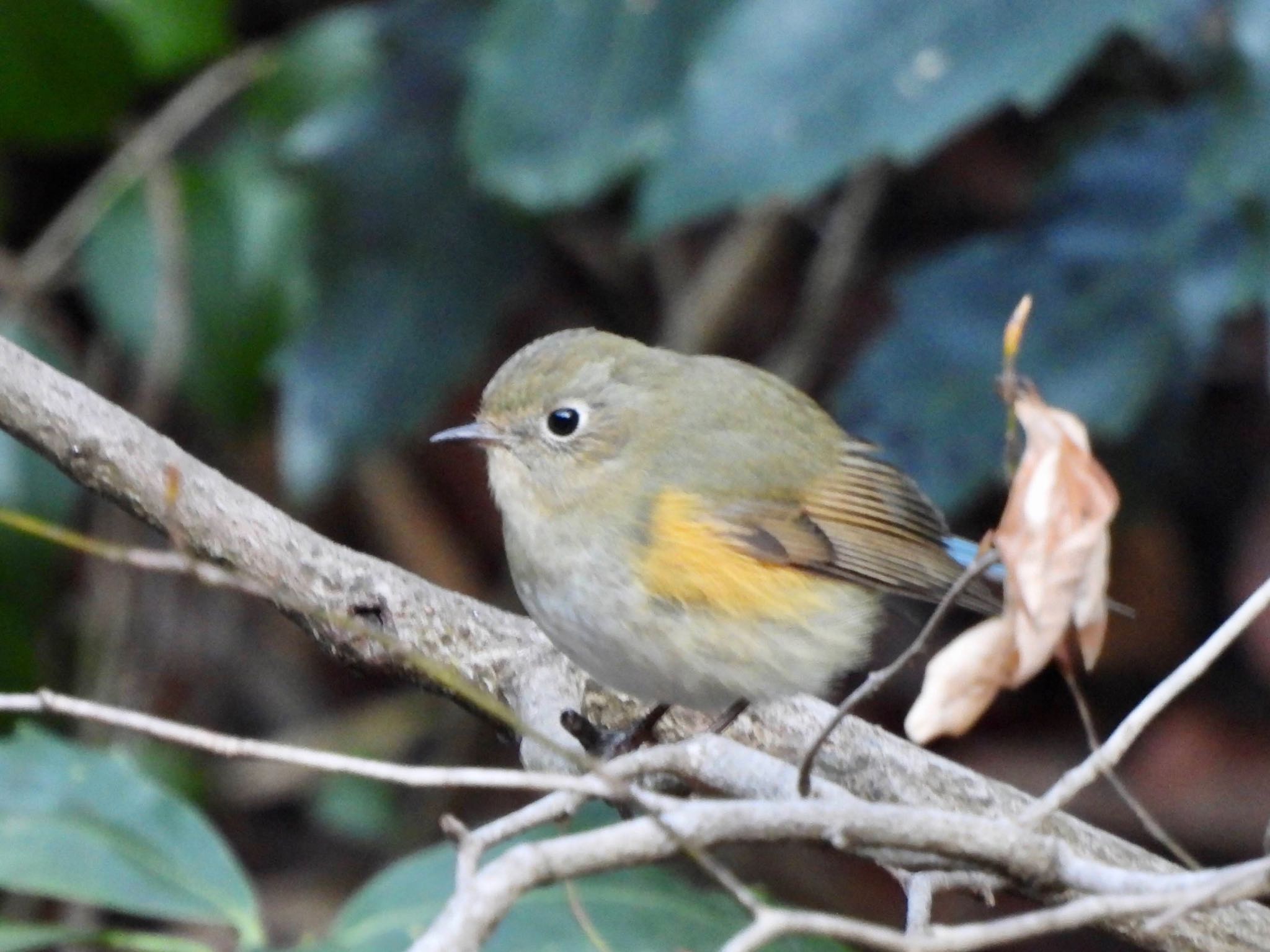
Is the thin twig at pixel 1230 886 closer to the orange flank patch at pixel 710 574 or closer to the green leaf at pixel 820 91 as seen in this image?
the orange flank patch at pixel 710 574

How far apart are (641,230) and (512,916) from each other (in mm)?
1186

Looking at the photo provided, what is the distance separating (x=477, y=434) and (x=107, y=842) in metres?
0.80

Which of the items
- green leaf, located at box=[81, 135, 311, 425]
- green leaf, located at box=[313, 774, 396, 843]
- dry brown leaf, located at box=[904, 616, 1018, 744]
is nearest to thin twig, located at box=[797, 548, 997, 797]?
dry brown leaf, located at box=[904, 616, 1018, 744]

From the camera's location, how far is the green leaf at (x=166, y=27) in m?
3.70

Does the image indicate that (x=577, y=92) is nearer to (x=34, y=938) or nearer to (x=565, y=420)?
(x=565, y=420)

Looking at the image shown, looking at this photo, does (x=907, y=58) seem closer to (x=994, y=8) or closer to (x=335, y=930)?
(x=994, y=8)

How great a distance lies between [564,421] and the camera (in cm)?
261

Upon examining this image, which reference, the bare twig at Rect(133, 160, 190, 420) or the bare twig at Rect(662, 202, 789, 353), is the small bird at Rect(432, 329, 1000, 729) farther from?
the bare twig at Rect(662, 202, 789, 353)

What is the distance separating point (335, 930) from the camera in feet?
8.01

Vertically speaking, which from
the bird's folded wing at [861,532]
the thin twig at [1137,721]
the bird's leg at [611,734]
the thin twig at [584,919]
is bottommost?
the thin twig at [1137,721]

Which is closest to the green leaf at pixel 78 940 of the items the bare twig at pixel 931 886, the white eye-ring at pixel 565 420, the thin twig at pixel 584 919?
the thin twig at pixel 584 919

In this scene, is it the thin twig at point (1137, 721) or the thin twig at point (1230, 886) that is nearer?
the thin twig at point (1230, 886)

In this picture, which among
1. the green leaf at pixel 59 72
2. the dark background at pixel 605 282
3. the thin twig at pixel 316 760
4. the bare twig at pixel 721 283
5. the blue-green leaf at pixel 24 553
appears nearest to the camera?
the thin twig at pixel 316 760

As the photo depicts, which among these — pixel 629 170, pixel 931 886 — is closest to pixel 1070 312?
pixel 629 170
